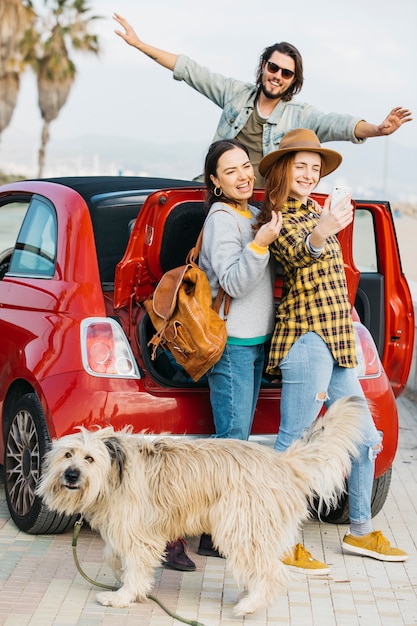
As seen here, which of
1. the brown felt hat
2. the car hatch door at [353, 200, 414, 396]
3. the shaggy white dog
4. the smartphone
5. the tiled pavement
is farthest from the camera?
the car hatch door at [353, 200, 414, 396]

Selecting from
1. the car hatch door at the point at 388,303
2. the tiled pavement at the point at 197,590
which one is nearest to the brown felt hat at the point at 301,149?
the car hatch door at the point at 388,303

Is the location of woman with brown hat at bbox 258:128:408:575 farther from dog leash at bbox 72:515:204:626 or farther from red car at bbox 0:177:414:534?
dog leash at bbox 72:515:204:626

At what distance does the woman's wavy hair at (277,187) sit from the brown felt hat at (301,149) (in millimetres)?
37

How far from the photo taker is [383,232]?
658 cm

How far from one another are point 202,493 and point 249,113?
111 inches

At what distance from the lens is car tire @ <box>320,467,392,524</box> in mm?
5672

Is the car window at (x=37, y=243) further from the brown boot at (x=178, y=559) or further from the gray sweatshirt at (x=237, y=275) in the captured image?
the brown boot at (x=178, y=559)

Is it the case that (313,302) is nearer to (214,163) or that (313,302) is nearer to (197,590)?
(214,163)

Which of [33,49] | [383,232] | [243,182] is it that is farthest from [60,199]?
[33,49]

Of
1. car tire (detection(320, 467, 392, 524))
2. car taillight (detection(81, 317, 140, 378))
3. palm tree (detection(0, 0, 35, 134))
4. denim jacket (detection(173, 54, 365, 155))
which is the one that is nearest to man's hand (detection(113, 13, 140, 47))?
denim jacket (detection(173, 54, 365, 155))

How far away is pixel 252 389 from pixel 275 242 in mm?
711

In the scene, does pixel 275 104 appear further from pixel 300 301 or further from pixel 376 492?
pixel 376 492

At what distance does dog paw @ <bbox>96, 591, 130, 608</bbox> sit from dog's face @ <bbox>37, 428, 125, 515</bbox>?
440 millimetres

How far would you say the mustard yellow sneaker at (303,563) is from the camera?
4943 millimetres
